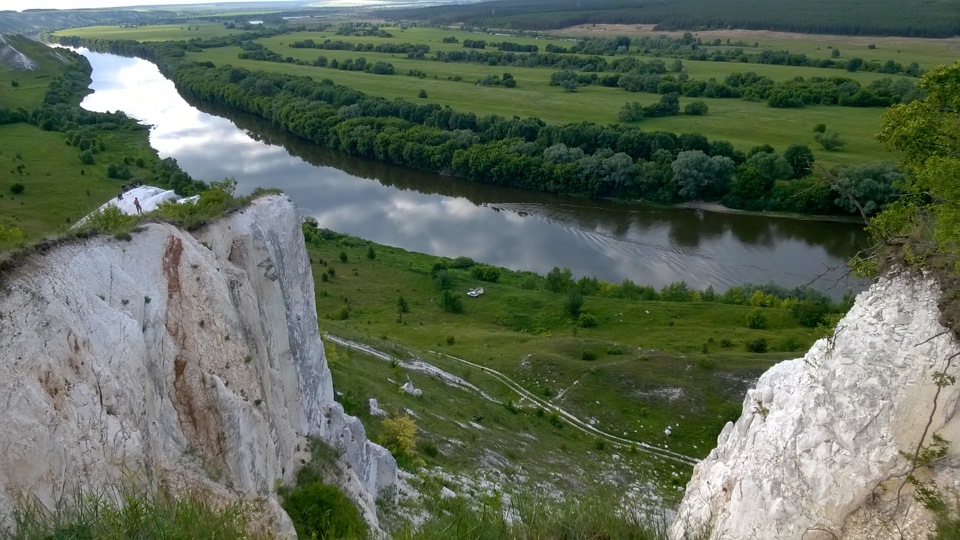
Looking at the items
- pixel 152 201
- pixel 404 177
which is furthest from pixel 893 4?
pixel 152 201

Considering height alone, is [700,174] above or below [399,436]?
above

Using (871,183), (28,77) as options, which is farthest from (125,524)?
(28,77)

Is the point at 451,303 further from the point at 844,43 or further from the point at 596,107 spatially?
the point at 844,43

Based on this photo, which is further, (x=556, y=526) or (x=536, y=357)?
(x=536, y=357)

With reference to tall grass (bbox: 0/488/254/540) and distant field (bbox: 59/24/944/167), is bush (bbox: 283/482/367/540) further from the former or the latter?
distant field (bbox: 59/24/944/167)

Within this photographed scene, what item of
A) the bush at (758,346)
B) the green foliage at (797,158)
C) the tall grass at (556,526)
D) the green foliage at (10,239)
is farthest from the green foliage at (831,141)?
the green foliage at (10,239)

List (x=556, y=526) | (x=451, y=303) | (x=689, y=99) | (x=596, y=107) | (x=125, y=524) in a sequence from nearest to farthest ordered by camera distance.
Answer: (x=125, y=524) < (x=556, y=526) < (x=451, y=303) < (x=596, y=107) < (x=689, y=99)

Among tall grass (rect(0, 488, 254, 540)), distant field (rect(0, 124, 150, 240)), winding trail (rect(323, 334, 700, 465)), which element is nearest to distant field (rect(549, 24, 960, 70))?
winding trail (rect(323, 334, 700, 465))

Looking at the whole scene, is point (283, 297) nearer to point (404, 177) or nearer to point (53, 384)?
point (53, 384)

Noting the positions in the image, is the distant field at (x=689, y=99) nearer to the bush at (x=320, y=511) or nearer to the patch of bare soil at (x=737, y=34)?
the patch of bare soil at (x=737, y=34)
